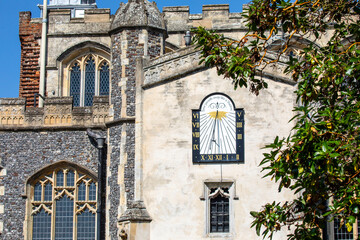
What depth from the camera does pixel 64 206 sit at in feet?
82.1

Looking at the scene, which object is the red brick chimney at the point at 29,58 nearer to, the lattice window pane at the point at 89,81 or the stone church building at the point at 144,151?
the lattice window pane at the point at 89,81

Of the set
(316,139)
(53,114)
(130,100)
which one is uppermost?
(130,100)

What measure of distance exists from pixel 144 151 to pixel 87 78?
831cm

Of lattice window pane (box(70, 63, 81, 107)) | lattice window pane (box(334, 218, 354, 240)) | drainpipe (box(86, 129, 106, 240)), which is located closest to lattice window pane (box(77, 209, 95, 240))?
drainpipe (box(86, 129, 106, 240))

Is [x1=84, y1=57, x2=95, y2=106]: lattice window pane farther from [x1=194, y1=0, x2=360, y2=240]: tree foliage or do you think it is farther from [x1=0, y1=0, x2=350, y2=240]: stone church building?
[x1=194, y1=0, x2=360, y2=240]: tree foliage

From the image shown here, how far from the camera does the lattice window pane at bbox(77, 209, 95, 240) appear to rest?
24812 millimetres

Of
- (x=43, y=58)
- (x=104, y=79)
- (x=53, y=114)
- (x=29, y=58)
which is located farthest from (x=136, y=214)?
(x=29, y=58)

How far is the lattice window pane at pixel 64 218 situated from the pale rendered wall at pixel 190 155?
12.5 feet

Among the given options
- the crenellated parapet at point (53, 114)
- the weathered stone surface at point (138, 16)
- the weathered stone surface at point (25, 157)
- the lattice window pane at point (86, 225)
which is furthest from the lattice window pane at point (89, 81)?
the lattice window pane at point (86, 225)

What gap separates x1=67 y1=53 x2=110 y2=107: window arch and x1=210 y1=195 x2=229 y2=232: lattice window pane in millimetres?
9012

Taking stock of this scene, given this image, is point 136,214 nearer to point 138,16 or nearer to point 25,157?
point 25,157

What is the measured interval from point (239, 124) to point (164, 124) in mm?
2071

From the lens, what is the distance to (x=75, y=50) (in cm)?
3030

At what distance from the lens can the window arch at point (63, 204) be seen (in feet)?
81.6
